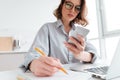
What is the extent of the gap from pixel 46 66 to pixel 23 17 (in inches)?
77.8

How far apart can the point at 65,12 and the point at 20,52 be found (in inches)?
50.6

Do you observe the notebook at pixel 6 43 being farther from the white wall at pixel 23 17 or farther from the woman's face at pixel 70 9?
the woman's face at pixel 70 9

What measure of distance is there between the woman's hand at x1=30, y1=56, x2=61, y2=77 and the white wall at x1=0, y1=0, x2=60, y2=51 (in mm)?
1807

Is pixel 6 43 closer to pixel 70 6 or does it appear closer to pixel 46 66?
pixel 70 6

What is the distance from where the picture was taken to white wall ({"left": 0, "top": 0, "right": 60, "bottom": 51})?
2584 millimetres

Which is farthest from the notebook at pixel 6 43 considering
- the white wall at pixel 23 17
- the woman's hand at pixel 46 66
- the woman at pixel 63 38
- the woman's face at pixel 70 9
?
the woman's hand at pixel 46 66

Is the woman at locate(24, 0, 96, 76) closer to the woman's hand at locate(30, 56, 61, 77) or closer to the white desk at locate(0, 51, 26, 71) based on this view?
the woman's hand at locate(30, 56, 61, 77)

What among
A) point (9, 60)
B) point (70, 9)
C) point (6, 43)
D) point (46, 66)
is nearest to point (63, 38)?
point (70, 9)

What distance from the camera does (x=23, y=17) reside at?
8.88 feet

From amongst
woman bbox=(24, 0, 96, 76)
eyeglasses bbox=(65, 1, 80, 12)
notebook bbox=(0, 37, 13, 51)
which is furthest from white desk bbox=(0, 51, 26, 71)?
eyeglasses bbox=(65, 1, 80, 12)

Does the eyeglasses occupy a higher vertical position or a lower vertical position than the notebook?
higher

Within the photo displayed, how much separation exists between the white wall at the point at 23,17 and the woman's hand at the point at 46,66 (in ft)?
5.93

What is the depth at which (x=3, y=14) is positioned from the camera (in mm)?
2578

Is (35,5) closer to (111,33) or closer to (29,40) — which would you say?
(29,40)
